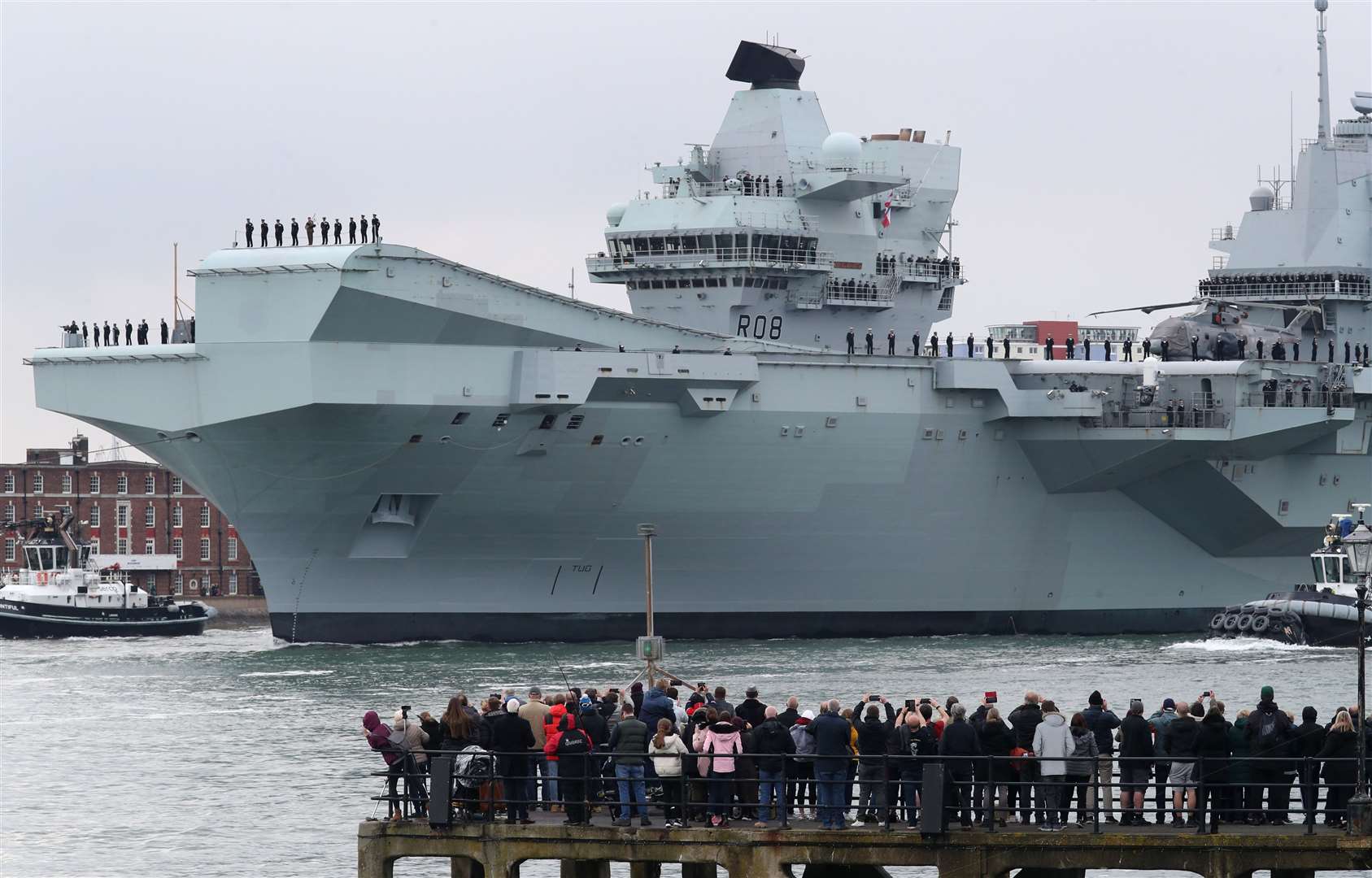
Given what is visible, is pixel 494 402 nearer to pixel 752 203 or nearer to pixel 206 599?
pixel 752 203

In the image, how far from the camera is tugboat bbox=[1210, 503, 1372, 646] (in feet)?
161

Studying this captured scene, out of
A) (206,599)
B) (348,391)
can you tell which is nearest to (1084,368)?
(348,391)

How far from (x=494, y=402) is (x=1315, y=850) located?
28.5 meters

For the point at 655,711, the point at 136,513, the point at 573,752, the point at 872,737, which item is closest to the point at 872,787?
the point at 872,737

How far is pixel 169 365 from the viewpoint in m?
43.6

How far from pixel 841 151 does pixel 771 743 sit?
1404 inches

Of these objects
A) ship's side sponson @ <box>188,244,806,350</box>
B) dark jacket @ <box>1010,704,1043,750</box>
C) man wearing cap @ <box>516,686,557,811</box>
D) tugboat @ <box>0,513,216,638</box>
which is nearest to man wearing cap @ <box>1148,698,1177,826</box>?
dark jacket @ <box>1010,704,1043,750</box>

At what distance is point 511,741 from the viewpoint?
18828mm

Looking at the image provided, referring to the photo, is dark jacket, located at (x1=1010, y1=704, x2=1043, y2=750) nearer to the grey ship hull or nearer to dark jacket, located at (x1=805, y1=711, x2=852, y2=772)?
dark jacket, located at (x1=805, y1=711, x2=852, y2=772)

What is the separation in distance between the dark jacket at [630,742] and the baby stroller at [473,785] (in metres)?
1.04

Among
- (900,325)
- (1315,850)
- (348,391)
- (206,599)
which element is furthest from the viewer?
(206,599)

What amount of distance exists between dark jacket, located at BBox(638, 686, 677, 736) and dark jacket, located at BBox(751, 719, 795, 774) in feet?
5.91

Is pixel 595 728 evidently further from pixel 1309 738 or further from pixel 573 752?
pixel 1309 738

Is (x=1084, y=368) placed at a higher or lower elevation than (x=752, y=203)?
lower
